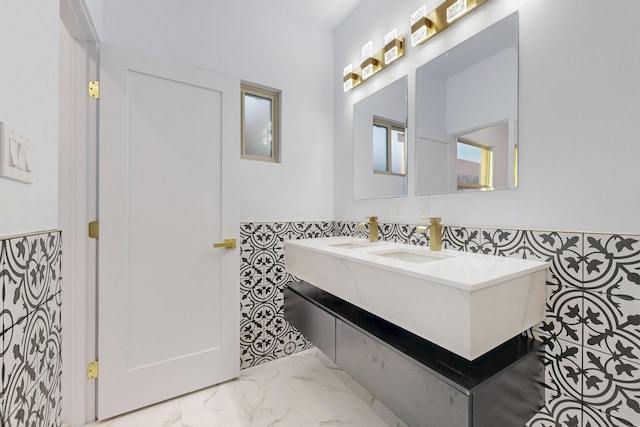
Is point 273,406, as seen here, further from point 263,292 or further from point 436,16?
point 436,16

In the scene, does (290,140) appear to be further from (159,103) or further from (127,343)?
(127,343)

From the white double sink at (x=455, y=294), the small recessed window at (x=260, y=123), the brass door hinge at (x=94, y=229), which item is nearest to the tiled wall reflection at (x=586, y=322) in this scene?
the white double sink at (x=455, y=294)

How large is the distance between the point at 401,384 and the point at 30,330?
1.20 metres

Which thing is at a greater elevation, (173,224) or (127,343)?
(173,224)

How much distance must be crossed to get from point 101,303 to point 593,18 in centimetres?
254

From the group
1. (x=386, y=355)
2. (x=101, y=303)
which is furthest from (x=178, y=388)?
(x=386, y=355)

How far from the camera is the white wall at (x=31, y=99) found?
639 millimetres

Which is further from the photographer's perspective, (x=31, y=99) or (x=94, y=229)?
(x=94, y=229)

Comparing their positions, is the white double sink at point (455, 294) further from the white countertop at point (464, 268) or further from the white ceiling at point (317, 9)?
the white ceiling at point (317, 9)

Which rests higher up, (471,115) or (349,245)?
(471,115)

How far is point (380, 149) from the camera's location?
6.70 ft

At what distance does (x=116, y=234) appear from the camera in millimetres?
1547

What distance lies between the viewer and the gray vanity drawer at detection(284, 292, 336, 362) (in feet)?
4.96

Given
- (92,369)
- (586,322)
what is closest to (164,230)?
(92,369)
